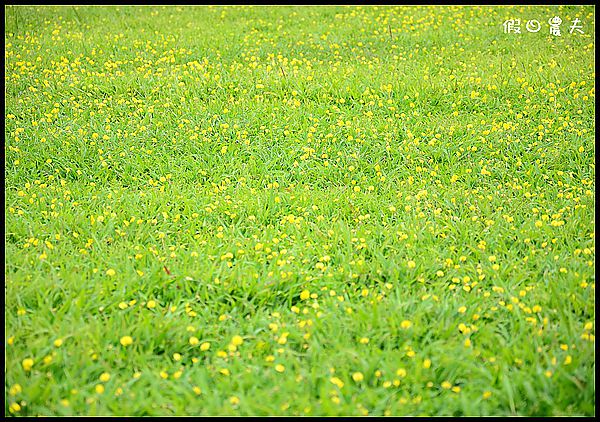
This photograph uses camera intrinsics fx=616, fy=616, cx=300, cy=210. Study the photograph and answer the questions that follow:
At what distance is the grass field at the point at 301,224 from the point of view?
9.09 feet

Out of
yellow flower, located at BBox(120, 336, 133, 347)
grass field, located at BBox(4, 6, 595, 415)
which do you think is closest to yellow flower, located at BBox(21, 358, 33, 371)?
grass field, located at BBox(4, 6, 595, 415)

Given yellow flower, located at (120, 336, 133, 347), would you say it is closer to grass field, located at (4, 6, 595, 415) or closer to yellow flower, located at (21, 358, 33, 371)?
grass field, located at (4, 6, 595, 415)

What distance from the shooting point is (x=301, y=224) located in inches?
159

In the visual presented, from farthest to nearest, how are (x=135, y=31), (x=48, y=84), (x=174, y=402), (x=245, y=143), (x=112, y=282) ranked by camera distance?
(x=135, y=31) → (x=48, y=84) → (x=245, y=143) → (x=112, y=282) → (x=174, y=402)

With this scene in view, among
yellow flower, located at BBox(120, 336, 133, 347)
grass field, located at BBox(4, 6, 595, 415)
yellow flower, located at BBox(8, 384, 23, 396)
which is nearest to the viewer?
yellow flower, located at BBox(8, 384, 23, 396)

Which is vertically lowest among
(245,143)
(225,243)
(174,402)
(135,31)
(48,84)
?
(174,402)

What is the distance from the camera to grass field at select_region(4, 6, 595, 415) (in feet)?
9.09

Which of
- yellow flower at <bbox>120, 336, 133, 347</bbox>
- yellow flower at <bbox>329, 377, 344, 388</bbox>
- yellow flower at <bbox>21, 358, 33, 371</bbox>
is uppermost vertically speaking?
yellow flower at <bbox>120, 336, 133, 347</bbox>

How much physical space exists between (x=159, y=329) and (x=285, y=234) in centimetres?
116

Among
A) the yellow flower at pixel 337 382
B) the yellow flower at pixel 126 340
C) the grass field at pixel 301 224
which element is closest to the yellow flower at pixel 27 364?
the grass field at pixel 301 224

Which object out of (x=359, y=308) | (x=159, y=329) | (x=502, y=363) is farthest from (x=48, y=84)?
(x=502, y=363)

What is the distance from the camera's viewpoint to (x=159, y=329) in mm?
3041

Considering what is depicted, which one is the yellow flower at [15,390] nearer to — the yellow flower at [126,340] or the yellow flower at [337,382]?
the yellow flower at [126,340]

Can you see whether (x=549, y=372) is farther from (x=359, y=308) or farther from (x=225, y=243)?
(x=225, y=243)
